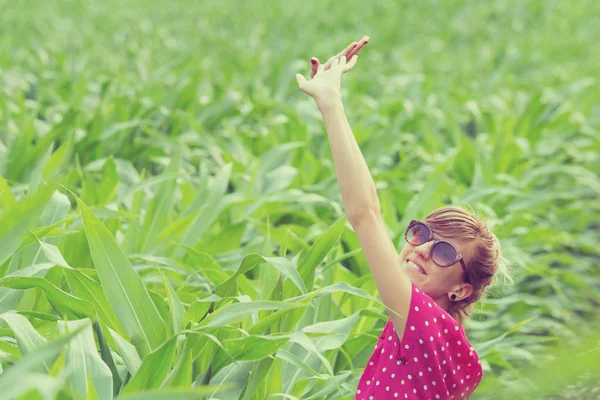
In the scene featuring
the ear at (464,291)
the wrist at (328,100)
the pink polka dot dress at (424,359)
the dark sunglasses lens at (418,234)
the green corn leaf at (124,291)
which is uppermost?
the wrist at (328,100)

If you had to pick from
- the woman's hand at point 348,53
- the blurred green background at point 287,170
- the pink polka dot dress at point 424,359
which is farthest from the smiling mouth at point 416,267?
the woman's hand at point 348,53

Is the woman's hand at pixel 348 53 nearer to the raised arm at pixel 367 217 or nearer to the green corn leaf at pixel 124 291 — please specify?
the raised arm at pixel 367 217

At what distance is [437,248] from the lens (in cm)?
198

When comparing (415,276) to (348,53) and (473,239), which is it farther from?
(348,53)

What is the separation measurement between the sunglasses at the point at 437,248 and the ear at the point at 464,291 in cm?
3

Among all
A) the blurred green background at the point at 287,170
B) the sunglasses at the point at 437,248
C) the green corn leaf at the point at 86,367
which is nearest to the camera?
the green corn leaf at the point at 86,367

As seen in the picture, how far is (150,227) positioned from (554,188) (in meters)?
2.37

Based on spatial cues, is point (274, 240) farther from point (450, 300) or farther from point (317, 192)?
point (450, 300)

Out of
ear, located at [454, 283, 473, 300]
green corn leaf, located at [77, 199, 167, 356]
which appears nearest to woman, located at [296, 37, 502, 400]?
ear, located at [454, 283, 473, 300]

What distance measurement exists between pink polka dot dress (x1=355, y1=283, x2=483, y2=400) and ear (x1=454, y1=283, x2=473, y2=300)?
0.34 feet

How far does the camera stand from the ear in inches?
80.6

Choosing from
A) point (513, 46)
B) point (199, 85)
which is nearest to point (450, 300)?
point (199, 85)

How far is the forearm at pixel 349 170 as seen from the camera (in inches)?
73.7

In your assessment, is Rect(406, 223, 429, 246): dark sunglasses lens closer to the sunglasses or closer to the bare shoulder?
the sunglasses
